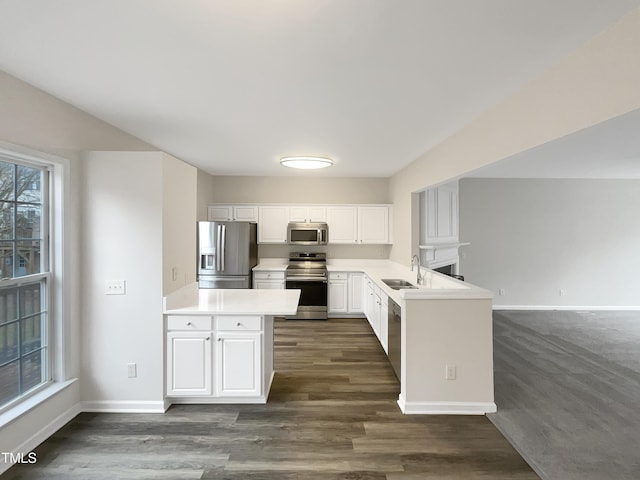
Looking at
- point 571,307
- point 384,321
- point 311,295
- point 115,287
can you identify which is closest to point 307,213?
point 311,295

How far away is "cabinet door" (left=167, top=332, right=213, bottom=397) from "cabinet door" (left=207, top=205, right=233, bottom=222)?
10.9ft

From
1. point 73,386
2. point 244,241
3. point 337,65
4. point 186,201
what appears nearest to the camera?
point 337,65

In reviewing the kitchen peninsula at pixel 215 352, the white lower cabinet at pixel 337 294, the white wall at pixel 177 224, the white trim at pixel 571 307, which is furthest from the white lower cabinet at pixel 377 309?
the white trim at pixel 571 307

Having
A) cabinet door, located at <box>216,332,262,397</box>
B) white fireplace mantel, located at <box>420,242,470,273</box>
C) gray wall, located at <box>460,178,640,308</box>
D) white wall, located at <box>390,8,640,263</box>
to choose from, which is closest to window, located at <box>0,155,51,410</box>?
cabinet door, located at <box>216,332,262,397</box>

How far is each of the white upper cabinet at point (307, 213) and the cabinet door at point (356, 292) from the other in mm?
1180

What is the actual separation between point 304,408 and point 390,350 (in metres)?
1.24

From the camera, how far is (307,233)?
19.4ft

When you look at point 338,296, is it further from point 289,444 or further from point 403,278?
point 289,444

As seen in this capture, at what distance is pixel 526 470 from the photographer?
2201 mm

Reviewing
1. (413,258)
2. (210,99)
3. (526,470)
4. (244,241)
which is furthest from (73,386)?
(413,258)

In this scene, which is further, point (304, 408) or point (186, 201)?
point (186, 201)

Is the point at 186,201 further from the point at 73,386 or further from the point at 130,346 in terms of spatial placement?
the point at 73,386

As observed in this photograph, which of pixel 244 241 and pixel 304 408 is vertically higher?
pixel 244 241

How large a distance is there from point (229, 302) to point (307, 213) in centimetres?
308
